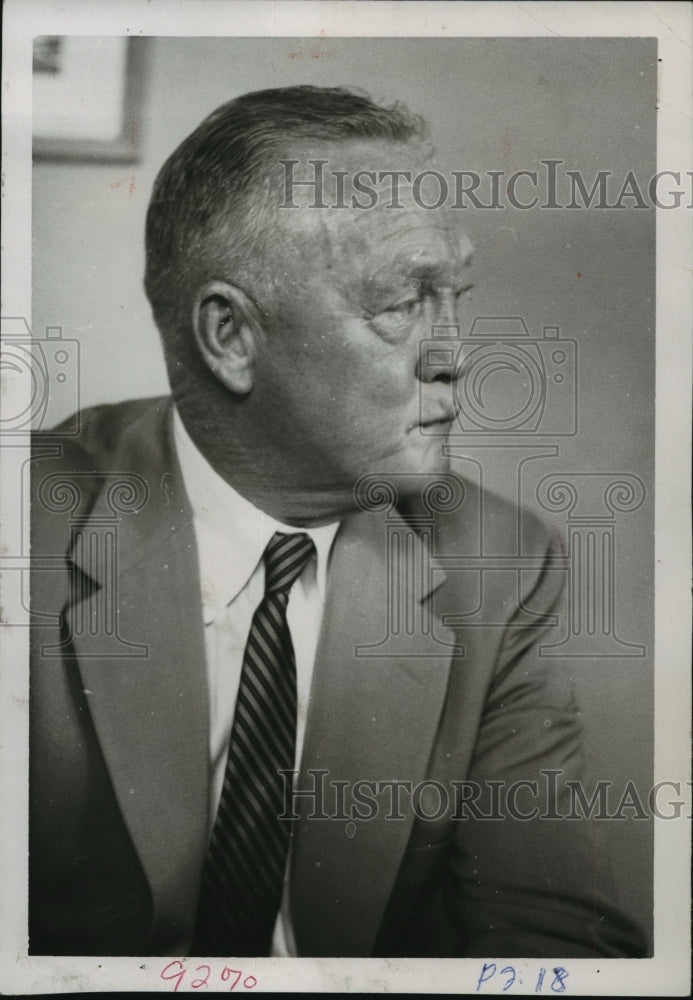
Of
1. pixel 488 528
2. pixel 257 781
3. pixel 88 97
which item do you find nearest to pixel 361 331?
pixel 488 528

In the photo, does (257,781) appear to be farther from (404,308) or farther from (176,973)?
(404,308)

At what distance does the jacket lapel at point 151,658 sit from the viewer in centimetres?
133

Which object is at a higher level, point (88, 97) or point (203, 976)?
point (88, 97)

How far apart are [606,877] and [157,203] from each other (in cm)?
105

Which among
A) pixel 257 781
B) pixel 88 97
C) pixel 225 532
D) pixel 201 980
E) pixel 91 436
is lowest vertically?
pixel 201 980

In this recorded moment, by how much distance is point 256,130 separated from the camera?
4.31ft

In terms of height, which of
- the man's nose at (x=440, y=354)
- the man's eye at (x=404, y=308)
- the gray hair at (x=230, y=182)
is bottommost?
the man's nose at (x=440, y=354)

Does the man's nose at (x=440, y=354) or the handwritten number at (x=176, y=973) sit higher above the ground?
the man's nose at (x=440, y=354)

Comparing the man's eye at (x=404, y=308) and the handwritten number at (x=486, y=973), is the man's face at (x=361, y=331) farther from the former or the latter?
the handwritten number at (x=486, y=973)

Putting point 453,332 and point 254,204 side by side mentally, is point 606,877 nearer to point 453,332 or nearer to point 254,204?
point 453,332

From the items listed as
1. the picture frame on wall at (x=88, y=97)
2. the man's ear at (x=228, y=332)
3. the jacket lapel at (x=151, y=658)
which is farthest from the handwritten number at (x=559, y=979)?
the picture frame on wall at (x=88, y=97)

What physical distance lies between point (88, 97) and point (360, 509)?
2.10 ft

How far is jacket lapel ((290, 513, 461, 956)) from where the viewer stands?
1.33 m

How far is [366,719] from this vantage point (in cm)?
133
